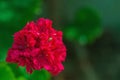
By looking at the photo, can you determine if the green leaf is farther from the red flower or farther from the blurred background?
the blurred background

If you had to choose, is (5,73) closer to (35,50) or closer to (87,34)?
(35,50)

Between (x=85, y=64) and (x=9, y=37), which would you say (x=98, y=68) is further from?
(x=9, y=37)

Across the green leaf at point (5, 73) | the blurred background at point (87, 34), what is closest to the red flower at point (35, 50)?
the green leaf at point (5, 73)

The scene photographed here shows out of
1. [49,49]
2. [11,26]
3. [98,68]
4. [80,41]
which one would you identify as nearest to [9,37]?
[11,26]

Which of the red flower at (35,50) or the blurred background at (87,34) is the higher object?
the red flower at (35,50)

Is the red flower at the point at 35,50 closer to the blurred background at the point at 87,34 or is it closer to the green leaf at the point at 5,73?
the green leaf at the point at 5,73

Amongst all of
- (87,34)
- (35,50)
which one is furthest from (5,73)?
(87,34)

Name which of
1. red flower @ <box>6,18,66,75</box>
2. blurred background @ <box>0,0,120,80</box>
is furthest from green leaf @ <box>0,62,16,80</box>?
blurred background @ <box>0,0,120,80</box>

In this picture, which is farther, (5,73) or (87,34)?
(87,34)
